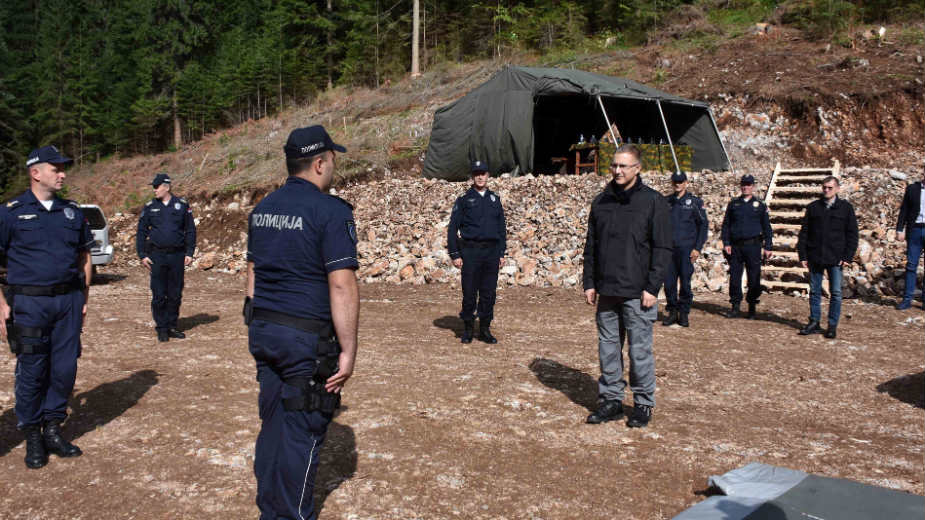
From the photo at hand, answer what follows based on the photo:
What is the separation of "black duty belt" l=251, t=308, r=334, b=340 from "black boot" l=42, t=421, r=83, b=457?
2.50 metres

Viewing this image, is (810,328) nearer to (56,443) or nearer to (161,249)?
(56,443)

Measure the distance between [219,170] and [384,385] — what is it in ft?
69.2

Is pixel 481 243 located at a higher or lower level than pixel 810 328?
higher

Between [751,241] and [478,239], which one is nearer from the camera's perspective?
[478,239]

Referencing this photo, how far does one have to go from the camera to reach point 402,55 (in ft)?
116

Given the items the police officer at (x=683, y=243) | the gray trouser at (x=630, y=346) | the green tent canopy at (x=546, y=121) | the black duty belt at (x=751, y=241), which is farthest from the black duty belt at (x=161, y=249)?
the green tent canopy at (x=546, y=121)

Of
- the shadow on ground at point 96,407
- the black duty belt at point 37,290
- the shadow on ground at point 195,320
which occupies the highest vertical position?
the black duty belt at point 37,290

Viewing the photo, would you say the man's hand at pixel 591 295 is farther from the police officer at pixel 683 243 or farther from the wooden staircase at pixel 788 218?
the wooden staircase at pixel 788 218

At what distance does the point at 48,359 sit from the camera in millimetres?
4203

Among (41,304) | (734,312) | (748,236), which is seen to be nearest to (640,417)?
(41,304)

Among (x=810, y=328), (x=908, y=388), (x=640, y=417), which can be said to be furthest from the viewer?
(x=810, y=328)

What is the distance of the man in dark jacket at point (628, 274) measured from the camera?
462 cm

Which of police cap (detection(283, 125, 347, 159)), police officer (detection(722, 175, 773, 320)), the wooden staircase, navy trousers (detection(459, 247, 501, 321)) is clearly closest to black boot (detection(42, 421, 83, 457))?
→ police cap (detection(283, 125, 347, 159))

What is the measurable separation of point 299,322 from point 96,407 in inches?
143
